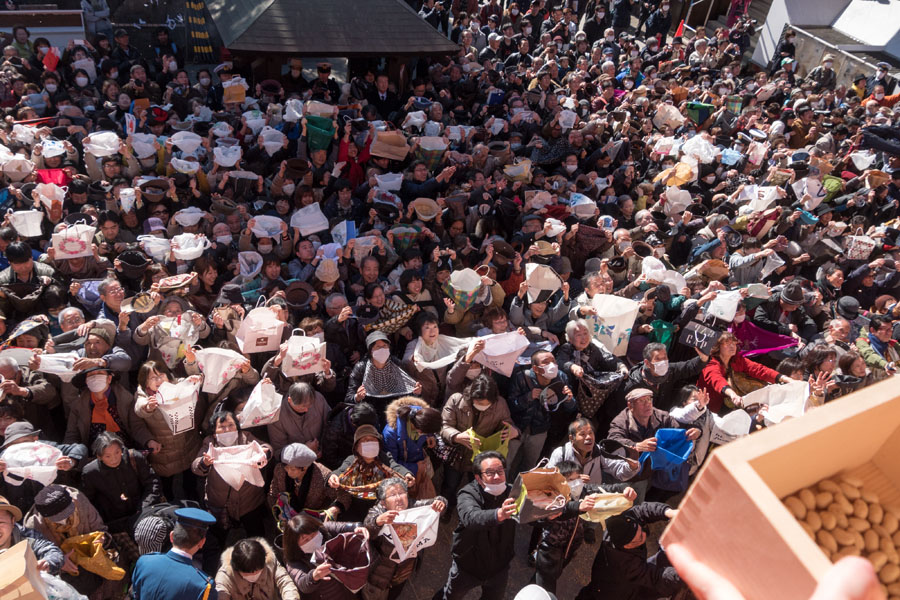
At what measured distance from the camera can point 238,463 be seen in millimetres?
4203

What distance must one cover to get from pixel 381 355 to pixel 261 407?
97 centimetres

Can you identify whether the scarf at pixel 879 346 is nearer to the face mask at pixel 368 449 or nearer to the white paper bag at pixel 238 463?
the face mask at pixel 368 449

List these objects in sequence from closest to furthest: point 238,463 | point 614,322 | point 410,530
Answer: point 410,530 → point 238,463 → point 614,322

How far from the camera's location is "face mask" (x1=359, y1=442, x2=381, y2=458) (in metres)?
4.22

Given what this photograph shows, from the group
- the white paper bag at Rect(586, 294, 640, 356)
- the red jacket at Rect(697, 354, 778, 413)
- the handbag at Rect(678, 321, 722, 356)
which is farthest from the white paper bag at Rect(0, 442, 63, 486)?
the handbag at Rect(678, 321, 722, 356)

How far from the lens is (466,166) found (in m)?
8.50

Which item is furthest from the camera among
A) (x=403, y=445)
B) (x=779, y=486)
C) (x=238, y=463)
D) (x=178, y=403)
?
(x=403, y=445)

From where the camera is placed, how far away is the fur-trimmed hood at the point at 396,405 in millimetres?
4645

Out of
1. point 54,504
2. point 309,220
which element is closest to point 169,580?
point 54,504

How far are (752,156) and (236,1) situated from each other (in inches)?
383

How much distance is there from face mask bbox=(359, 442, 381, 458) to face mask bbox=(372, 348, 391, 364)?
2.79 feet

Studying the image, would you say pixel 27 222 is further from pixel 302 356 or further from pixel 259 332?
pixel 302 356

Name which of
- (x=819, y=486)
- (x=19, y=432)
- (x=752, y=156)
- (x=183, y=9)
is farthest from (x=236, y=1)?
(x=819, y=486)

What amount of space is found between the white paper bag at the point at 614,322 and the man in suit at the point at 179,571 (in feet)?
11.6
